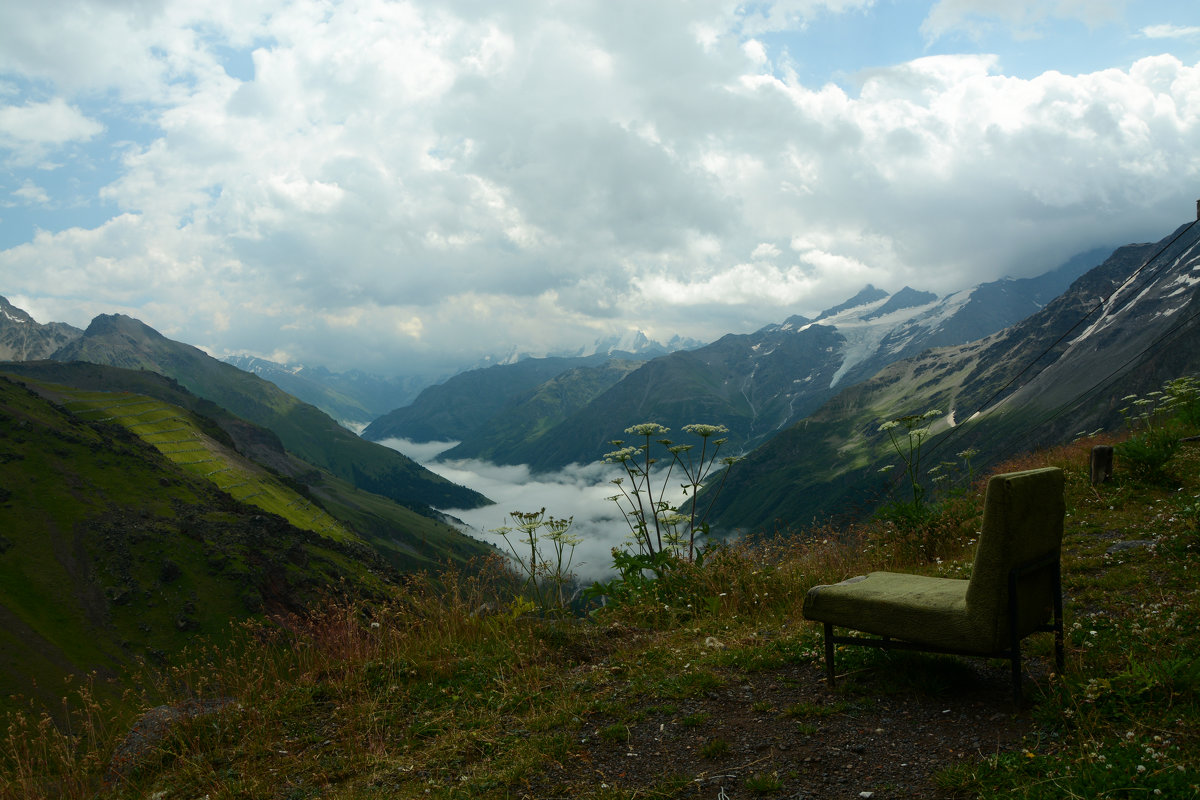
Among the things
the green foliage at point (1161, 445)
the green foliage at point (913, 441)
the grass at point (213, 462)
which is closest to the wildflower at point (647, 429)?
the green foliage at point (913, 441)

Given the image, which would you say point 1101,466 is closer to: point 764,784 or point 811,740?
point 811,740

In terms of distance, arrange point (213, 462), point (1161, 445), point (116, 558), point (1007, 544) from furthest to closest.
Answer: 1. point (213, 462)
2. point (116, 558)
3. point (1161, 445)
4. point (1007, 544)

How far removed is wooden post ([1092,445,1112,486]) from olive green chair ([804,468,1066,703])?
8208 mm

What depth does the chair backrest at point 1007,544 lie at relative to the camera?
515 centimetres

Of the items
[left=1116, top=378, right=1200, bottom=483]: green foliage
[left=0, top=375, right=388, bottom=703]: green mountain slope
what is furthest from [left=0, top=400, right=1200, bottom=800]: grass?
[left=0, top=375, right=388, bottom=703]: green mountain slope

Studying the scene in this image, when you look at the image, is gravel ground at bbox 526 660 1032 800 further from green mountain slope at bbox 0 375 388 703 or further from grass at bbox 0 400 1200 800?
green mountain slope at bbox 0 375 388 703

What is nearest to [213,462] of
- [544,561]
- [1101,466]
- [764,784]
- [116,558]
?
[116,558]

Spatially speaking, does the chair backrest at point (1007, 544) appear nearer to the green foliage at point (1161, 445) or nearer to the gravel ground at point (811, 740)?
the gravel ground at point (811, 740)

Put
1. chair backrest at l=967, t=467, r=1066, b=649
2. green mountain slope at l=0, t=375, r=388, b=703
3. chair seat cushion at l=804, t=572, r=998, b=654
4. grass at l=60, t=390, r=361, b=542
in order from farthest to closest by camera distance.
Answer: grass at l=60, t=390, r=361, b=542
green mountain slope at l=0, t=375, r=388, b=703
chair seat cushion at l=804, t=572, r=998, b=654
chair backrest at l=967, t=467, r=1066, b=649

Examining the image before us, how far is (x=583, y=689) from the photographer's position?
7.23 meters

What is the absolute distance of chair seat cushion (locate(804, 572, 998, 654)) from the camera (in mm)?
5402

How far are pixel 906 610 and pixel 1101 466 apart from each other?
31.8 feet

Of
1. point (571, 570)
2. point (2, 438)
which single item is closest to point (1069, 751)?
point (571, 570)

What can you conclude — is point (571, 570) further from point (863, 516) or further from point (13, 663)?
point (13, 663)
